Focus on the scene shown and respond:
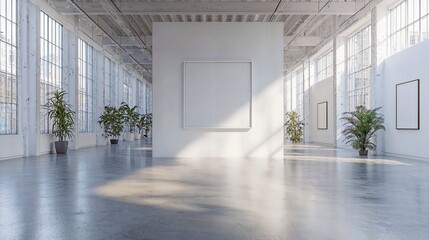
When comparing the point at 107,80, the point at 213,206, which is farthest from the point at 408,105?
the point at 107,80

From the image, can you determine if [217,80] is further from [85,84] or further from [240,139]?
[85,84]

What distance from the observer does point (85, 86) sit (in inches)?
820

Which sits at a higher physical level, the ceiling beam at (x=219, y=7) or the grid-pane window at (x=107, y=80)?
the ceiling beam at (x=219, y=7)

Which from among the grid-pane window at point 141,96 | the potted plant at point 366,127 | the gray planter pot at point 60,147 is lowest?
the gray planter pot at point 60,147

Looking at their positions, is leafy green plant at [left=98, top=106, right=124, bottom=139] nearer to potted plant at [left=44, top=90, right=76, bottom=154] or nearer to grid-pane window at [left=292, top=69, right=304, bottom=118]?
potted plant at [left=44, top=90, right=76, bottom=154]

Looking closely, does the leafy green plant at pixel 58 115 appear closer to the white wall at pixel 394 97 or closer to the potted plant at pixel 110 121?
the potted plant at pixel 110 121

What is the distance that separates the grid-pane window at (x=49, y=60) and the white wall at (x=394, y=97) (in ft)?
43.0

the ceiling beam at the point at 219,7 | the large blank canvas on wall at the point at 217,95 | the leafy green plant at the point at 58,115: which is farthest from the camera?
the ceiling beam at the point at 219,7

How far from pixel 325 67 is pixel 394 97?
421 inches

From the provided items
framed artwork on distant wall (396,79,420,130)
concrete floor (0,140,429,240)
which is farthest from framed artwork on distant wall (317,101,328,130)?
concrete floor (0,140,429,240)

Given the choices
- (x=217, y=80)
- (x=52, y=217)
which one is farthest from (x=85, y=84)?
(x=52, y=217)

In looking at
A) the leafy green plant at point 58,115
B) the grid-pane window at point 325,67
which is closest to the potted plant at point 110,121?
the leafy green plant at point 58,115

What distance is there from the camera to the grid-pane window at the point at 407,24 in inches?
492

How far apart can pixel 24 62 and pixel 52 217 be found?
1021 cm
